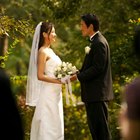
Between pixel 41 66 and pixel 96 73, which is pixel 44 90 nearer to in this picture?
pixel 41 66

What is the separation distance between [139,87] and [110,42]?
34.7ft

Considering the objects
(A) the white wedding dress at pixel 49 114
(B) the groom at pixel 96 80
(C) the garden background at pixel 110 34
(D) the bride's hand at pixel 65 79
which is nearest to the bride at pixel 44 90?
(A) the white wedding dress at pixel 49 114

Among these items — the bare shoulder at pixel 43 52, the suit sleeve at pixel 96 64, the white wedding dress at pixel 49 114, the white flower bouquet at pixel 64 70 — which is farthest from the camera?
the white wedding dress at pixel 49 114

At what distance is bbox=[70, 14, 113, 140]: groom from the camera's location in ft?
26.5

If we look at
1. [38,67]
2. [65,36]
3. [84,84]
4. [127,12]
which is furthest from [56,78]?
Result: [65,36]

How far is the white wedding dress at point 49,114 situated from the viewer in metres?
9.68

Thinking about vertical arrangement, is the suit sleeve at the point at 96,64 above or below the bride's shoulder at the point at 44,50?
below

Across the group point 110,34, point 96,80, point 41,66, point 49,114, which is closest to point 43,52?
point 41,66

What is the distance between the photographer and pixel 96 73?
26.5ft

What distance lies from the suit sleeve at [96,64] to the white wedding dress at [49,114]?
1.60 metres

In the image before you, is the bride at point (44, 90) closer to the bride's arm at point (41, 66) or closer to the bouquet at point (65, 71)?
the bride's arm at point (41, 66)

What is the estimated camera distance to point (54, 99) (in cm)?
970

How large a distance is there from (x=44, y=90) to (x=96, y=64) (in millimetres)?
1882

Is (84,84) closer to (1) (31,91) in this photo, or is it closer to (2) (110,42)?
(1) (31,91)
